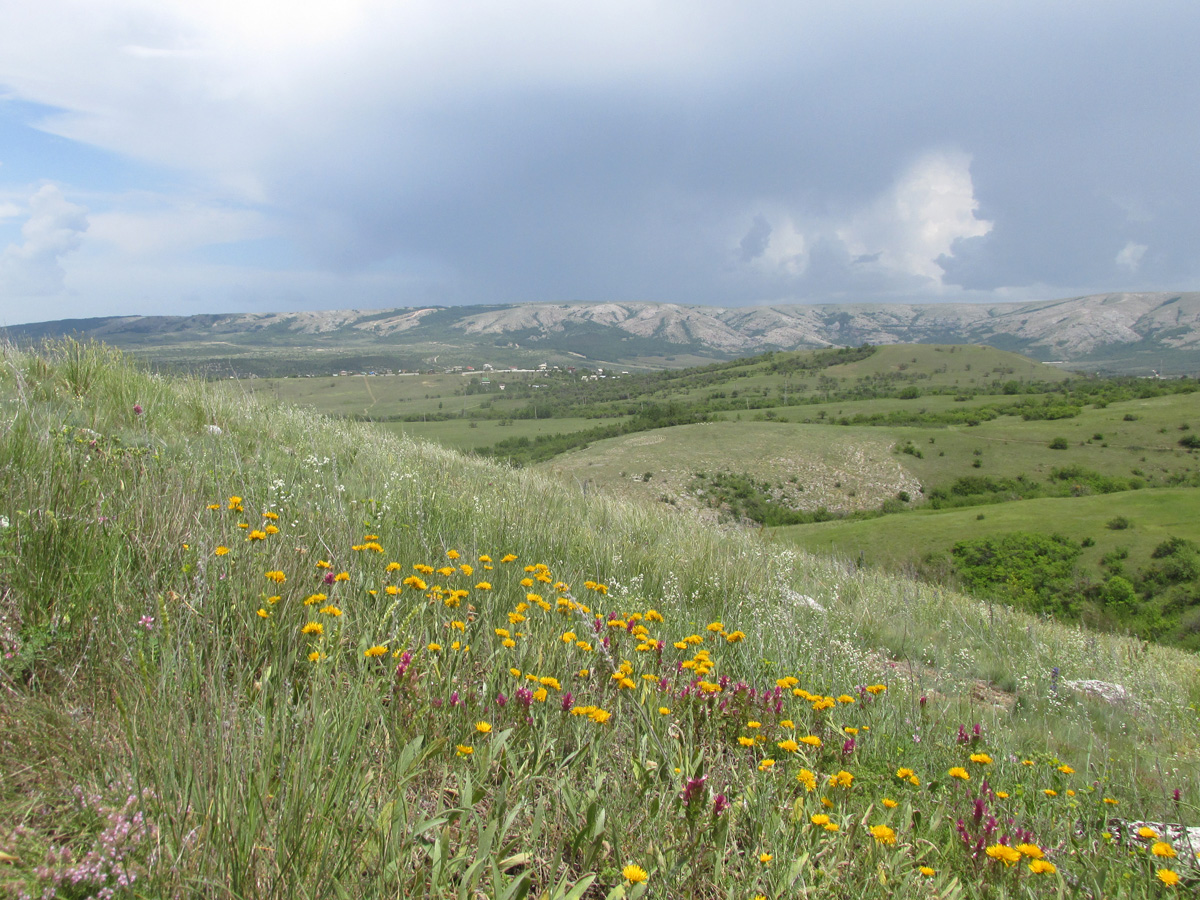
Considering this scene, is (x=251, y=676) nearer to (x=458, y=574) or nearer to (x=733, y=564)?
(x=458, y=574)

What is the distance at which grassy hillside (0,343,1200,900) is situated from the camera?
167cm

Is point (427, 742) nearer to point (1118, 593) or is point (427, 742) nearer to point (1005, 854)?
point (1005, 854)

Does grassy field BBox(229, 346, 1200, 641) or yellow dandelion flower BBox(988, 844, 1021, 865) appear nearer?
yellow dandelion flower BBox(988, 844, 1021, 865)

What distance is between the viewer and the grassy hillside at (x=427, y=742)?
1.67 meters

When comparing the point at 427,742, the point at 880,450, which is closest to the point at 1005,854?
the point at 427,742

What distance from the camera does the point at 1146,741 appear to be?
5254 millimetres

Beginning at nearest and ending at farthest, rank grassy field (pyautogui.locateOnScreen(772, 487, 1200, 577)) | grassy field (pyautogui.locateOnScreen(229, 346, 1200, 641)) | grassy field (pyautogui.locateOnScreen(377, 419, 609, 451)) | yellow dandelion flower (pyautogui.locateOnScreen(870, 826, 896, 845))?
1. yellow dandelion flower (pyautogui.locateOnScreen(870, 826, 896, 845))
2. grassy field (pyautogui.locateOnScreen(229, 346, 1200, 641))
3. grassy field (pyautogui.locateOnScreen(772, 487, 1200, 577))
4. grassy field (pyautogui.locateOnScreen(377, 419, 609, 451))

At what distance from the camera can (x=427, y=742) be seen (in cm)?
242

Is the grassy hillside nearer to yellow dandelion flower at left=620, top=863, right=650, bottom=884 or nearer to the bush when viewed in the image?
yellow dandelion flower at left=620, top=863, right=650, bottom=884

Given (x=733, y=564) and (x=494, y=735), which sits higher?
(x=494, y=735)

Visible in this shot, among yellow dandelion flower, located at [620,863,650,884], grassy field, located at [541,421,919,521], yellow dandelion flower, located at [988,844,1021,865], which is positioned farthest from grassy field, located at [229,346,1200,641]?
yellow dandelion flower, located at [620,863,650,884]

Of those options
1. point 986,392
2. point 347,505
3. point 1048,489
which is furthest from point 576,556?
point 986,392

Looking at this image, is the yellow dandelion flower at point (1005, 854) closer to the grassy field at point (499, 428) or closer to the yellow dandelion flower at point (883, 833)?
the yellow dandelion flower at point (883, 833)

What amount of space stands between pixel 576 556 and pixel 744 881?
3.73m
